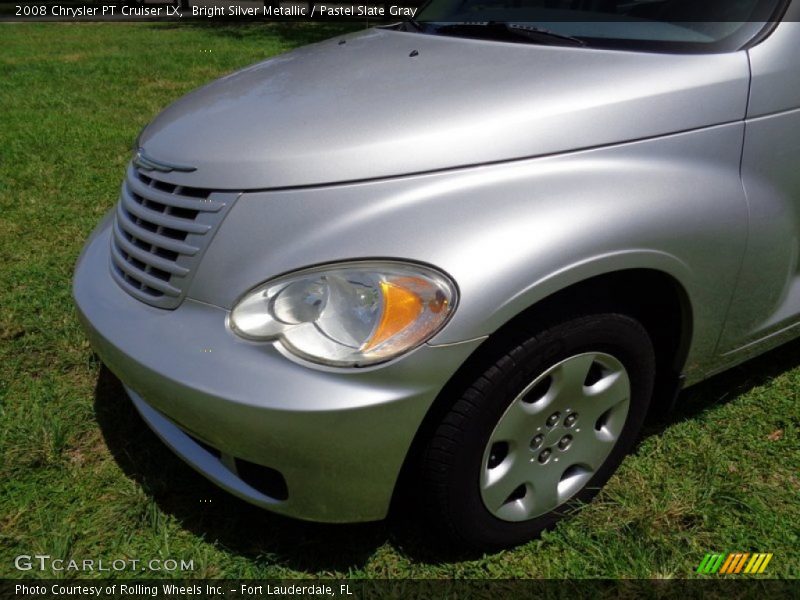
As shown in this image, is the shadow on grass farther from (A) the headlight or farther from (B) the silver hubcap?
(A) the headlight

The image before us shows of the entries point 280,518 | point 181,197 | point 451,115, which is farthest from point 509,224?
point 280,518

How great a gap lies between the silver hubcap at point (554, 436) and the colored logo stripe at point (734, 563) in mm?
369

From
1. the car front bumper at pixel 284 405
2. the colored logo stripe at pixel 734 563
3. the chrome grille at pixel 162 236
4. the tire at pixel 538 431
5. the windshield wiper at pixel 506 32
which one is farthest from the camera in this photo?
the windshield wiper at pixel 506 32

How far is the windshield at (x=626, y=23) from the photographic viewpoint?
1.94 metres

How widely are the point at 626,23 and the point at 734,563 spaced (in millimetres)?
1531

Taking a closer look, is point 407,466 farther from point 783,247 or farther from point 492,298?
point 783,247

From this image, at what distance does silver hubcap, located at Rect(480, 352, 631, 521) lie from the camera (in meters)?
1.75

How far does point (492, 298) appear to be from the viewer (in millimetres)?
1519

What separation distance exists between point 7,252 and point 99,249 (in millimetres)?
1794

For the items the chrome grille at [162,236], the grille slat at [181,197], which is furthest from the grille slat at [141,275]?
the grille slat at [181,197]

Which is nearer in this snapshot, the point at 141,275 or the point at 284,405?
the point at 284,405

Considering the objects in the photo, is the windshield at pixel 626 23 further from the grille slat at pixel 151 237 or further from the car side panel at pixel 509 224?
the grille slat at pixel 151 237

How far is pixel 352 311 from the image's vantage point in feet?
5.12

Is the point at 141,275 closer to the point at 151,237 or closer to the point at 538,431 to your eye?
the point at 151,237
